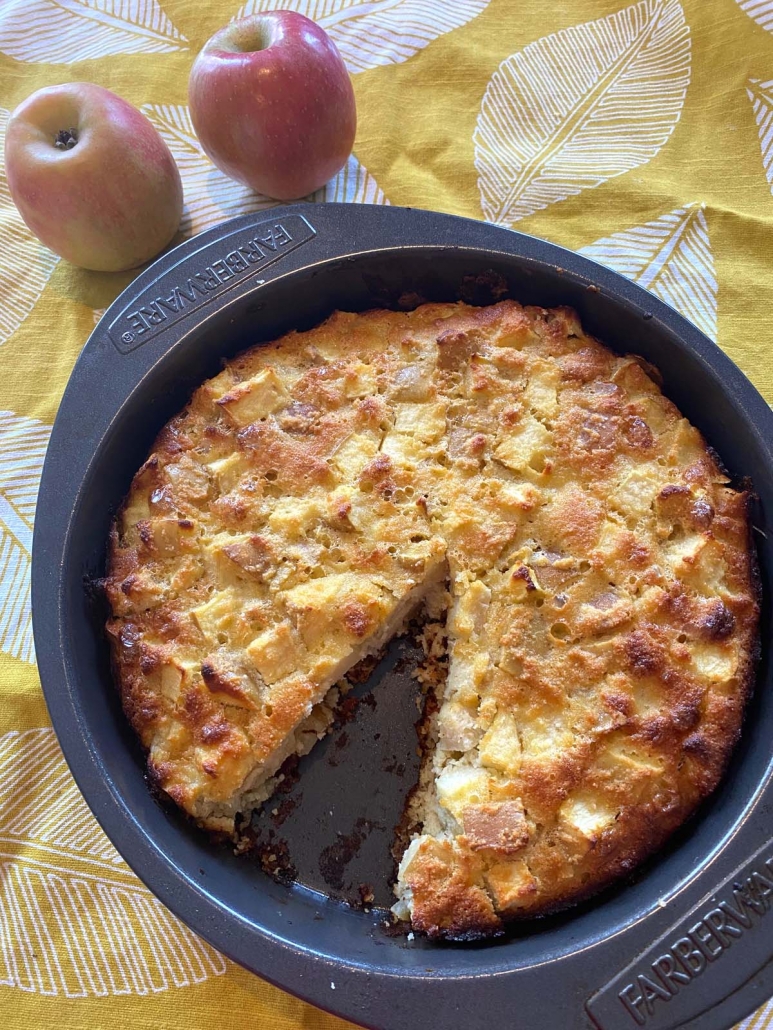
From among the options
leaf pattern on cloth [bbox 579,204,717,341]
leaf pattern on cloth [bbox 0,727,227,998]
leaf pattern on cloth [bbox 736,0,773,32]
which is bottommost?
leaf pattern on cloth [bbox 0,727,227,998]

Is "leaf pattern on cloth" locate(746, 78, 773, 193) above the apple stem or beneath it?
above

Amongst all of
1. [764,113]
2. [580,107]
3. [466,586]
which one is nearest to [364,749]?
[466,586]

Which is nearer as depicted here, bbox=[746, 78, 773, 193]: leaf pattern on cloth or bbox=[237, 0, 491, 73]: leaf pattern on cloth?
bbox=[746, 78, 773, 193]: leaf pattern on cloth

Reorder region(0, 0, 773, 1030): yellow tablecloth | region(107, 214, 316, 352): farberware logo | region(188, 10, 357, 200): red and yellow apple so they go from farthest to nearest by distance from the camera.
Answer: region(0, 0, 773, 1030): yellow tablecloth
region(188, 10, 357, 200): red and yellow apple
region(107, 214, 316, 352): farberware logo

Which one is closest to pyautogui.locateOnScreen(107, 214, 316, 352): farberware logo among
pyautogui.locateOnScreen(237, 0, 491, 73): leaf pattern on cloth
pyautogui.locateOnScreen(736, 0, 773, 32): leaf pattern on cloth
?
pyautogui.locateOnScreen(237, 0, 491, 73): leaf pattern on cloth

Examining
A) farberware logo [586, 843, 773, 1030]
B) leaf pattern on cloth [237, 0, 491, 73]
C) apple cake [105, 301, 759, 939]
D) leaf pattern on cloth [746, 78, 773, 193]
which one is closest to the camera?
farberware logo [586, 843, 773, 1030]

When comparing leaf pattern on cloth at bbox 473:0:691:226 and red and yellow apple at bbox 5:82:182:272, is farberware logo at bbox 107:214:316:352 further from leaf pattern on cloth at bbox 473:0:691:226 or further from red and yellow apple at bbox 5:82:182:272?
leaf pattern on cloth at bbox 473:0:691:226

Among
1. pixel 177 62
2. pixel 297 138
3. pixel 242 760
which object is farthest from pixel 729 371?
pixel 177 62
